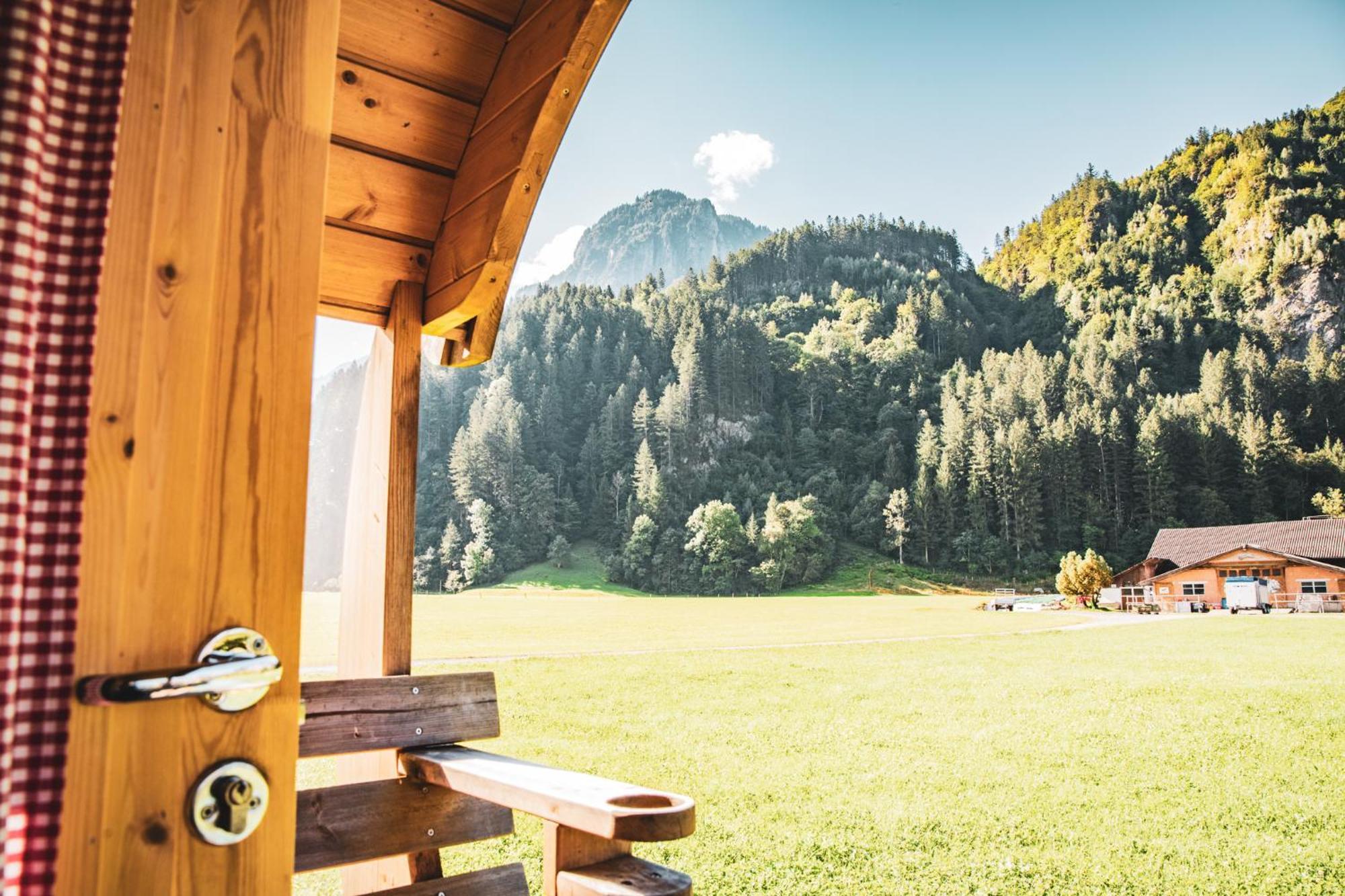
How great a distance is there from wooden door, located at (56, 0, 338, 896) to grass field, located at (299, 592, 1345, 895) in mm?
1547

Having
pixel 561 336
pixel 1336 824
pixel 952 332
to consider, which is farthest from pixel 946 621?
pixel 952 332

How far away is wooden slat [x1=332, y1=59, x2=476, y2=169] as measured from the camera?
2.00 metres

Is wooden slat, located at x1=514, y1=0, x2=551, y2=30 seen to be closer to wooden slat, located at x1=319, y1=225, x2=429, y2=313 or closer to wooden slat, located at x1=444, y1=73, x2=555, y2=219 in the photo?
wooden slat, located at x1=444, y1=73, x2=555, y2=219

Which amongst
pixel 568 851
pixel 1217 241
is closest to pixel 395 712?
pixel 568 851

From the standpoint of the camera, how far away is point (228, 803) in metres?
0.78

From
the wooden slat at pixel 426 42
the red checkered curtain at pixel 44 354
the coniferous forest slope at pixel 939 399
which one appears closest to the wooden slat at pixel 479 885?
the red checkered curtain at pixel 44 354

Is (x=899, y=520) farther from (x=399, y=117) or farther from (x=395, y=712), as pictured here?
(x=399, y=117)

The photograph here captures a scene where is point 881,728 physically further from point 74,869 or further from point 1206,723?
point 74,869

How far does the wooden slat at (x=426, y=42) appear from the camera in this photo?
6.21 feet

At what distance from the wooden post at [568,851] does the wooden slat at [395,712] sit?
0.84 meters

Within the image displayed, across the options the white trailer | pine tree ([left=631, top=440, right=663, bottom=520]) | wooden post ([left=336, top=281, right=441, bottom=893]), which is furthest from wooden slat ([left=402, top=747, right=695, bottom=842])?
pine tree ([left=631, top=440, right=663, bottom=520])

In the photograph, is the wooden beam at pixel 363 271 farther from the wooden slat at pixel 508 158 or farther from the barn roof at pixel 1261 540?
the barn roof at pixel 1261 540

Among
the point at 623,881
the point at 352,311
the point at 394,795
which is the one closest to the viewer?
the point at 623,881

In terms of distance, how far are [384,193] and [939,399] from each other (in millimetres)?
104487
